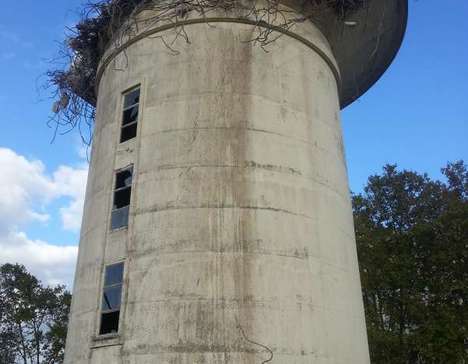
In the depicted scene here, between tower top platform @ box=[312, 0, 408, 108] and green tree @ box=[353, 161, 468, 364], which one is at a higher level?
tower top platform @ box=[312, 0, 408, 108]

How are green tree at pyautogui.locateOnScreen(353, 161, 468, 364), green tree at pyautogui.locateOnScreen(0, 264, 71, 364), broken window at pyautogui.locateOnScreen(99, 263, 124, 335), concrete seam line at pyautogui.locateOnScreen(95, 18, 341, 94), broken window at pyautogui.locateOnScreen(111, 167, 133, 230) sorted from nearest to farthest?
broken window at pyautogui.locateOnScreen(99, 263, 124, 335)
broken window at pyautogui.locateOnScreen(111, 167, 133, 230)
concrete seam line at pyautogui.locateOnScreen(95, 18, 341, 94)
green tree at pyautogui.locateOnScreen(353, 161, 468, 364)
green tree at pyautogui.locateOnScreen(0, 264, 71, 364)

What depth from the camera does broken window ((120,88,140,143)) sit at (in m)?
11.0

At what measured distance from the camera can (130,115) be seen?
11234 millimetres

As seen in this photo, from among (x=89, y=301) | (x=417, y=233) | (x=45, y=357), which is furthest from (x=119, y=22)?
(x=45, y=357)

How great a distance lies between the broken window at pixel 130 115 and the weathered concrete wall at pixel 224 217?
0.21 m

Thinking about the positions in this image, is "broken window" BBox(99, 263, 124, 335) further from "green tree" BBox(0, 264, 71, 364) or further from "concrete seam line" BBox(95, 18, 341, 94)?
"green tree" BBox(0, 264, 71, 364)

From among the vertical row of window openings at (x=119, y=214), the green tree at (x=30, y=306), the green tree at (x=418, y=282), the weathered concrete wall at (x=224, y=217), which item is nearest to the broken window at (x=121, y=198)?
the vertical row of window openings at (x=119, y=214)

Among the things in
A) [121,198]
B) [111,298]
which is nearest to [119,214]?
[121,198]

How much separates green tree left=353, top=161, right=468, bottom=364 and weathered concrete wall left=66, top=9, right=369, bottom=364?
12331 mm

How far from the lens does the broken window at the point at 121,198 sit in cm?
998

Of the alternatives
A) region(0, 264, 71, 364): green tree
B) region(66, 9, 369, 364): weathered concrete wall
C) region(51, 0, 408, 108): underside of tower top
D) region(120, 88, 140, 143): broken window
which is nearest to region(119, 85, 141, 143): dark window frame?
region(120, 88, 140, 143): broken window

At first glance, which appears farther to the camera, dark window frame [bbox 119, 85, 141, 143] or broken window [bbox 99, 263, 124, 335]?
dark window frame [bbox 119, 85, 141, 143]

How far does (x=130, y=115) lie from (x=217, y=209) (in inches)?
136

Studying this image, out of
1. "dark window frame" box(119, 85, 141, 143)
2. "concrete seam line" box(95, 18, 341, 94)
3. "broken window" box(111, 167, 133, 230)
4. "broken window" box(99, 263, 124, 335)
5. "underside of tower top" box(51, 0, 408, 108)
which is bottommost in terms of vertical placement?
"broken window" box(99, 263, 124, 335)
